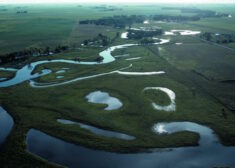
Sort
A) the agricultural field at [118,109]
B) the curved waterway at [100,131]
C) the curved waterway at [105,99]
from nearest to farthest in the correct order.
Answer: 1. the agricultural field at [118,109]
2. the curved waterway at [100,131]
3. the curved waterway at [105,99]

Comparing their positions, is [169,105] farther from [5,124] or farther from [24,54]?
[24,54]

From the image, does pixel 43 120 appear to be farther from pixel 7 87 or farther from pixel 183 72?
pixel 183 72

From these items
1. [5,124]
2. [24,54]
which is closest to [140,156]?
[5,124]

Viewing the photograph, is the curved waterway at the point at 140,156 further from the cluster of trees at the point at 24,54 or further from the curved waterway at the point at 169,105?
the cluster of trees at the point at 24,54

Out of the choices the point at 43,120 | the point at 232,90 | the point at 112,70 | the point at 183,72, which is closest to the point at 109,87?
the point at 112,70

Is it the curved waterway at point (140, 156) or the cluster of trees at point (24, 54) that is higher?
the cluster of trees at point (24, 54)

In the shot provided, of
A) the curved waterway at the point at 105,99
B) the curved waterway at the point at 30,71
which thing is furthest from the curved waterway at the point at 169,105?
the curved waterway at the point at 30,71

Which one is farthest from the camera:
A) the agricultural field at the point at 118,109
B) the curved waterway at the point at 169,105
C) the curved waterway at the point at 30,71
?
the curved waterway at the point at 30,71
